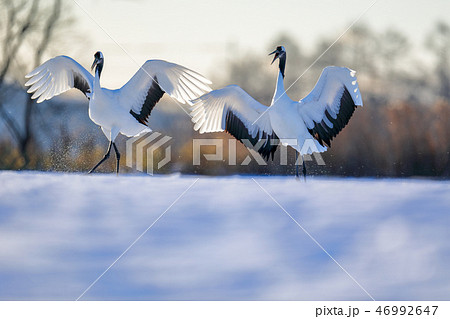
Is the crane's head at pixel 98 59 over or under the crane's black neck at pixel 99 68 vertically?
over

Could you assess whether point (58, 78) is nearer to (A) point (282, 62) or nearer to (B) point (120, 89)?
(B) point (120, 89)

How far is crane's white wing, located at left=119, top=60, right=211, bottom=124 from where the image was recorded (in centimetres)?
571

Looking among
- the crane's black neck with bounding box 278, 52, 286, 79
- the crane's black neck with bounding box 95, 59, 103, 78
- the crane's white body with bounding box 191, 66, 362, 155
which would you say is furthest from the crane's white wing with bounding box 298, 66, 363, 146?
the crane's black neck with bounding box 95, 59, 103, 78

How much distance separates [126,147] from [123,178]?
1.79 meters

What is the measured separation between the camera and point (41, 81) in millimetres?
6133

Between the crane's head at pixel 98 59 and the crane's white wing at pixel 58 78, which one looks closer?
the crane's white wing at pixel 58 78

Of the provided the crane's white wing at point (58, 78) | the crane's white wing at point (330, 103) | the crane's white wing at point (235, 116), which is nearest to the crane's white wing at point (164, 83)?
the crane's white wing at point (235, 116)

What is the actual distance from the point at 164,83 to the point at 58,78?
1.15m

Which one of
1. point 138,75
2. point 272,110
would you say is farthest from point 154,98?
point 272,110

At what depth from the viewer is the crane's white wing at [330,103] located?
5371 mm

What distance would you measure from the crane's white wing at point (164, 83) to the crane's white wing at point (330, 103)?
38.4 inches

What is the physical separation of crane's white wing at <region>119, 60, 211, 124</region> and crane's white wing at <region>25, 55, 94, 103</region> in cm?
44

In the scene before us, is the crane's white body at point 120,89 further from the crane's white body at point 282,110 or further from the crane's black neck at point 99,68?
the crane's white body at point 282,110

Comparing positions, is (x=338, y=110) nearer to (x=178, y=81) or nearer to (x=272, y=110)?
(x=272, y=110)
